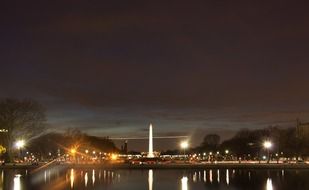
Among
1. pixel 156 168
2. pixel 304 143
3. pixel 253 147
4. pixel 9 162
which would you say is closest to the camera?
pixel 156 168

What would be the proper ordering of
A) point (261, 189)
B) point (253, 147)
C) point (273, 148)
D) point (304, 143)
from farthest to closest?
point (253, 147) → point (273, 148) → point (304, 143) → point (261, 189)

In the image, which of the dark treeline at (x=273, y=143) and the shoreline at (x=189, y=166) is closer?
the shoreline at (x=189, y=166)

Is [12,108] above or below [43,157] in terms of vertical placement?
above

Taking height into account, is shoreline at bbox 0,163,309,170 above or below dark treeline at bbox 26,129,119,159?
below

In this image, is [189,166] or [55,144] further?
[55,144]

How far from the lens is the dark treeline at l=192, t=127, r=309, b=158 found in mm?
102375

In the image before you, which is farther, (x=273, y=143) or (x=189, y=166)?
(x=273, y=143)

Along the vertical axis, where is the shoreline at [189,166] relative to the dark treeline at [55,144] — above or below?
below

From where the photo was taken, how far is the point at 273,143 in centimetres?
10956

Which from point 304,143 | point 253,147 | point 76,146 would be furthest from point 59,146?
point 304,143

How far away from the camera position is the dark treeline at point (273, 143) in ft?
336

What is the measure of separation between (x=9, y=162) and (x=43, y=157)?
31.5 meters

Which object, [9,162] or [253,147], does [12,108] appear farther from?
[253,147]

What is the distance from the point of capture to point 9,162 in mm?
84438
